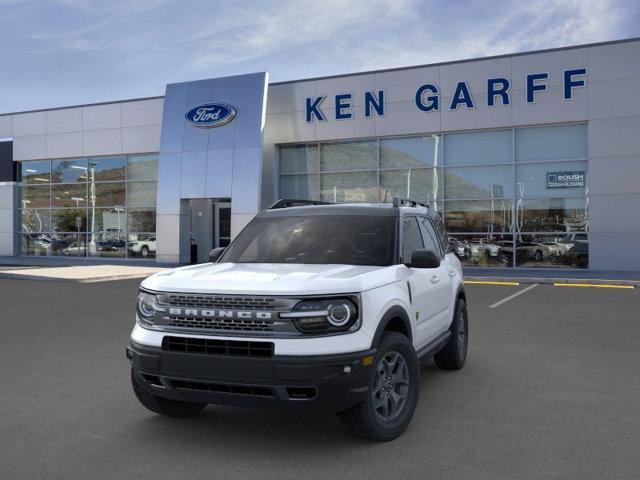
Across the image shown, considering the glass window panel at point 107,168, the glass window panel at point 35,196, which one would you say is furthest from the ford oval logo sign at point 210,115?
the glass window panel at point 35,196

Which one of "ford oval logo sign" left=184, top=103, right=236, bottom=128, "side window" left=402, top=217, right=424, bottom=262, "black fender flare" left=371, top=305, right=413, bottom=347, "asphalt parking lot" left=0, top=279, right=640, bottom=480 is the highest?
"ford oval logo sign" left=184, top=103, right=236, bottom=128

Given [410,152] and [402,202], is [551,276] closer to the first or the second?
[410,152]

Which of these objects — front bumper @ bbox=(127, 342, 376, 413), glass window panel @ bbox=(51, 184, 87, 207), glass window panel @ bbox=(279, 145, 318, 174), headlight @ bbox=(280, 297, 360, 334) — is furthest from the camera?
glass window panel @ bbox=(51, 184, 87, 207)

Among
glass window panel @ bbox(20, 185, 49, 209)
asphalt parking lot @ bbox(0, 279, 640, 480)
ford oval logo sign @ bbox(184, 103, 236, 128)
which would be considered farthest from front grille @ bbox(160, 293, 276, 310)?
glass window panel @ bbox(20, 185, 49, 209)

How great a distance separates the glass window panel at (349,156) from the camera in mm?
24109

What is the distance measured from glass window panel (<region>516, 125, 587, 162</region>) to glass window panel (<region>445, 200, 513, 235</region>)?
71.1 inches

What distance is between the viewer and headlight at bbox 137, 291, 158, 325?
180 inches

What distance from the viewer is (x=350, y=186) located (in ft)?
80.6

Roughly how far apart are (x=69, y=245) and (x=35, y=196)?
135 inches

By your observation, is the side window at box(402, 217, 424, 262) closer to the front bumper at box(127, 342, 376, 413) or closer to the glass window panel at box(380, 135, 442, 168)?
the front bumper at box(127, 342, 376, 413)

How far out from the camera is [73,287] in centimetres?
1656

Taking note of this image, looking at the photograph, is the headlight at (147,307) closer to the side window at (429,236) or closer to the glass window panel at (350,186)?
the side window at (429,236)

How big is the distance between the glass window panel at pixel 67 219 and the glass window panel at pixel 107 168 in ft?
6.50

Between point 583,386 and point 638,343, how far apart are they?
2841mm
